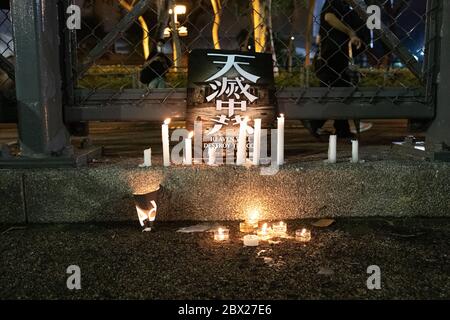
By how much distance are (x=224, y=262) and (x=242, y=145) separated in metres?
1.03

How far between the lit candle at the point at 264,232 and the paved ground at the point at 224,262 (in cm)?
13

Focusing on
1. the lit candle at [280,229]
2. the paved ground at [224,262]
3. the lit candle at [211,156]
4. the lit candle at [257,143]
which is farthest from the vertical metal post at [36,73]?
the lit candle at [280,229]

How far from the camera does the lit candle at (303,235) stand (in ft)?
9.40

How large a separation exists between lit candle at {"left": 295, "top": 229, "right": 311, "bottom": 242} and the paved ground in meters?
0.06

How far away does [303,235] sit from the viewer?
2.87 m

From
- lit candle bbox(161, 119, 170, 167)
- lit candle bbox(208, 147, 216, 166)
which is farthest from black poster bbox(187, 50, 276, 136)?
lit candle bbox(161, 119, 170, 167)

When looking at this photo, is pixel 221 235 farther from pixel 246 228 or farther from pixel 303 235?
pixel 303 235

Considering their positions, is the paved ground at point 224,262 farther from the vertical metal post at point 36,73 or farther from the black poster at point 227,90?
the black poster at point 227,90

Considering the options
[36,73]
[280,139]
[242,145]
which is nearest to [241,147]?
[242,145]

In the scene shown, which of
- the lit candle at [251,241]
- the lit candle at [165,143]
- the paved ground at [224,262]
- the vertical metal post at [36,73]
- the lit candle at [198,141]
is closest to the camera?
the paved ground at [224,262]

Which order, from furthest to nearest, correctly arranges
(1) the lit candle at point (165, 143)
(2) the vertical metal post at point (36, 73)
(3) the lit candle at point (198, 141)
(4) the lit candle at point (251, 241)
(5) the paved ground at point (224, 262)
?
(3) the lit candle at point (198, 141), (1) the lit candle at point (165, 143), (2) the vertical metal post at point (36, 73), (4) the lit candle at point (251, 241), (5) the paved ground at point (224, 262)

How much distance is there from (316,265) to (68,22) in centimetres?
250

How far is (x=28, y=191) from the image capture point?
3152mm

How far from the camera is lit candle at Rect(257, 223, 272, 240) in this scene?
294cm
